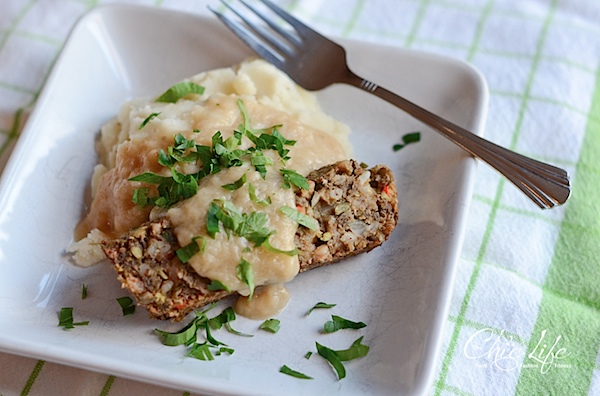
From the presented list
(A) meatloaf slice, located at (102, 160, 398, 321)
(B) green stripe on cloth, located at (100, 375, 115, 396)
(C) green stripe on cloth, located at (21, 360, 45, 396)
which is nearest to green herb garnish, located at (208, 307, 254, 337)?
(A) meatloaf slice, located at (102, 160, 398, 321)

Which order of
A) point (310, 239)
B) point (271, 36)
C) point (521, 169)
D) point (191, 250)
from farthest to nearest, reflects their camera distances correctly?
point (271, 36)
point (521, 169)
point (310, 239)
point (191, 250)

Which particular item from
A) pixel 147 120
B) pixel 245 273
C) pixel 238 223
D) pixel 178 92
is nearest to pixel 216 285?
pixel 245 273

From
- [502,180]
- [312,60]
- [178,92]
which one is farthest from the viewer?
[312,60]

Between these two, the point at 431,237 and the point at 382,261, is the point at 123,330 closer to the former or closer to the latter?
the point at 382,261

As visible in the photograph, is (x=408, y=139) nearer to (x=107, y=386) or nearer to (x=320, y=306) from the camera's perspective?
(x=320, y=306)

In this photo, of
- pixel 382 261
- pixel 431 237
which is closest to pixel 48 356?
pixel 382 261

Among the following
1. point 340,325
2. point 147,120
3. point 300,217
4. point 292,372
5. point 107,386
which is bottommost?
point 107,386
